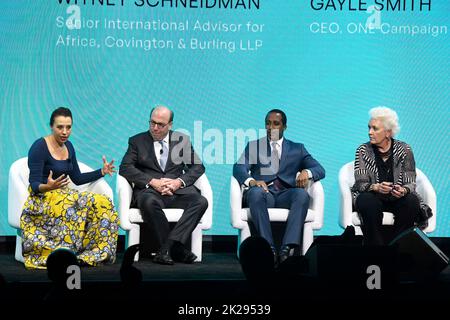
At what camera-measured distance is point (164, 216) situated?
6746mm

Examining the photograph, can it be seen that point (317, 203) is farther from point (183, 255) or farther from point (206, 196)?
point (183, 255)

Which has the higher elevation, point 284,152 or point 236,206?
point 284,152

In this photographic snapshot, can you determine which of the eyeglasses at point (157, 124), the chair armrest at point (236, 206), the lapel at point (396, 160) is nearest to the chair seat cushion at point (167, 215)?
the chair armrest at point (236, 206)

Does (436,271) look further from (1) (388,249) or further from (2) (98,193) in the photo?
(2) (98,193)

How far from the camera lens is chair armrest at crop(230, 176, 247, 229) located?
22.6 ft

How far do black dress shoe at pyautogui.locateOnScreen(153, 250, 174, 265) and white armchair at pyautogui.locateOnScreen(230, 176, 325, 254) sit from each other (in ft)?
1.91

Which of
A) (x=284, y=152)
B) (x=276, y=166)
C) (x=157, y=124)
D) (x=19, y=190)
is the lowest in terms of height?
(x=19, y=190)

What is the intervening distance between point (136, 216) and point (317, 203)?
1.38 metres

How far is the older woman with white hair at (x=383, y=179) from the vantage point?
678 centimetres

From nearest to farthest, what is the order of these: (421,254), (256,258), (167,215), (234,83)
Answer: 1. (256,258)
2. (421,254)
3. (167,215)
4. (234,83)

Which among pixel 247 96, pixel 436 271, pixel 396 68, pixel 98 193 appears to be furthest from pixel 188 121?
pixel 436 271

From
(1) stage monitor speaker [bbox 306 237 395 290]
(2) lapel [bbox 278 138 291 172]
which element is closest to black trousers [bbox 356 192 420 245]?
(2) lapel [bbox 278 138 291 172]

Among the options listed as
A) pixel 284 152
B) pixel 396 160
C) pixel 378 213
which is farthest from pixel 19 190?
pixel 396 160

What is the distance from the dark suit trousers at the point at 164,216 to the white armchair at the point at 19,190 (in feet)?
0.91
